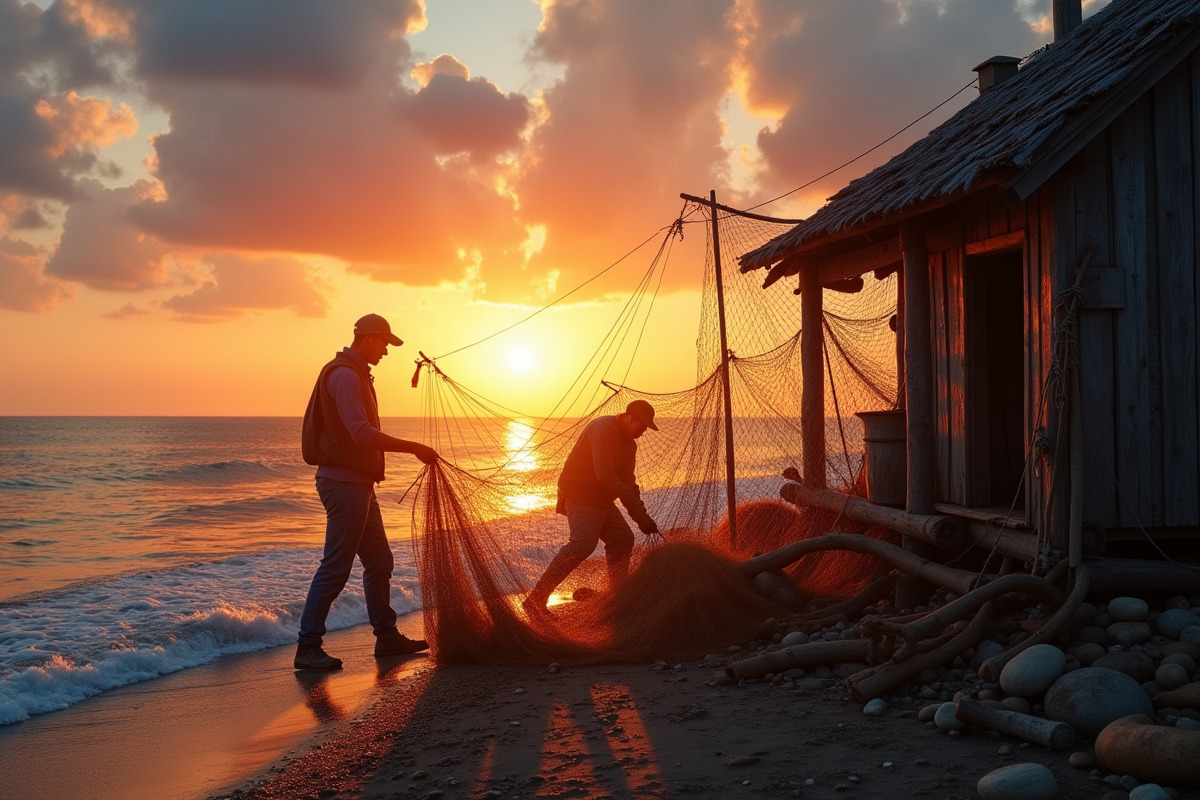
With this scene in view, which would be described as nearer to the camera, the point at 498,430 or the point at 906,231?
the point at 906,231

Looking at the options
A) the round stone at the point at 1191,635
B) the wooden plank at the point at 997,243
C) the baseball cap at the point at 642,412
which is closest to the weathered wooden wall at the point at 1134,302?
the wooden plank at the point at 997,243

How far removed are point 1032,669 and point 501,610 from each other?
3.60 m

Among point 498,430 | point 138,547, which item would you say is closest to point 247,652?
point 498,430

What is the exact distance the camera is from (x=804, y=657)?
594cm

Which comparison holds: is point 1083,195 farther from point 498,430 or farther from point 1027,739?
point 498,430

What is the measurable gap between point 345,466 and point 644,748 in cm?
335

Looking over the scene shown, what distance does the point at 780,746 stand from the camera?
472 centimetres

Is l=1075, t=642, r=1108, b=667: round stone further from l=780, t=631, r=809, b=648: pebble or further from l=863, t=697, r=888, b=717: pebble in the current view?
l=780, t=631, r=809, b=648: pebble

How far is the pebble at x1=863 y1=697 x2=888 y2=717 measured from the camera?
514 cm

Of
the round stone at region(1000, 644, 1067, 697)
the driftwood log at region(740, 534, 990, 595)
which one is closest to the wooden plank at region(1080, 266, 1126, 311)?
the driftwood log at region(740, 534, 990, 595)

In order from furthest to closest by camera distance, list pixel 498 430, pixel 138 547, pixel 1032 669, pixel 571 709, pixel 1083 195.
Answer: pixel 138 547, pixel 498 430, pixel 1083 195, pixel 571 709, pixel 1032 669

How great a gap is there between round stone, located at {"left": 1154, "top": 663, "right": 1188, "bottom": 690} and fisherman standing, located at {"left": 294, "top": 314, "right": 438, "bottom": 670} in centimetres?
463

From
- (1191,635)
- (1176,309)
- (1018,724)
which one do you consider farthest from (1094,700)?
(1176,309)

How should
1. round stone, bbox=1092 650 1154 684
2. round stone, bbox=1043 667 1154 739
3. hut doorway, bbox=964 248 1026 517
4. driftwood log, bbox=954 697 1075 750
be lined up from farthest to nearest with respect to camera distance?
hut doorway, bbox=964 248 1026 517, round stone, bbox=1092 650 1154 684, round stone, bbox=1043 667 1154 739, driftwood log, bbox=954 697 1075 750
